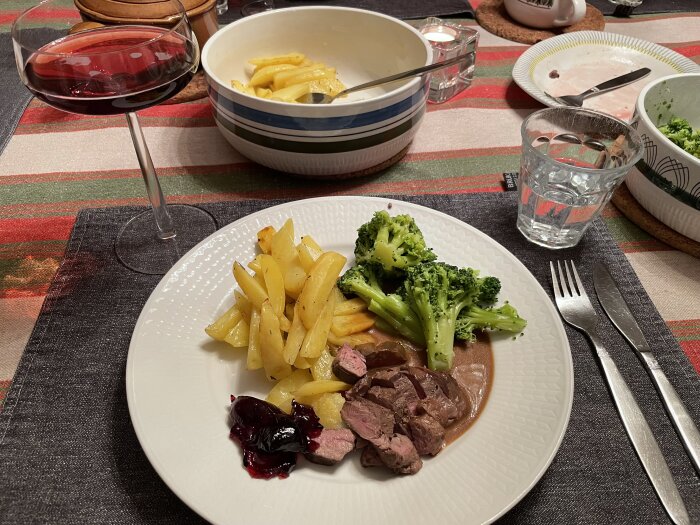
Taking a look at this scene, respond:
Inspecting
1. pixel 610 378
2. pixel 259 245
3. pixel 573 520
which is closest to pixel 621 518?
pixel 573 520

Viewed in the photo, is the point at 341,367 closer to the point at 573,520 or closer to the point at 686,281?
the point at 573,520

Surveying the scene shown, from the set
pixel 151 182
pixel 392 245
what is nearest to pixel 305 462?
pixel 392 245

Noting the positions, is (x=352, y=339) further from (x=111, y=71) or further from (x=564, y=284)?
(x=111, y=71)

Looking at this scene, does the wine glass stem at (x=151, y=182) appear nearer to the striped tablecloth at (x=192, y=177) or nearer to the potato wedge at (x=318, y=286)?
the striped tablecloth at (x=192, y=177)

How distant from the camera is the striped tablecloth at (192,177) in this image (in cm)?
169

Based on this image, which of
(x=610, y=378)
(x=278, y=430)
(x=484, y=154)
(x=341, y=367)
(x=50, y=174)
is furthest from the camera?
(x=484, y=154)

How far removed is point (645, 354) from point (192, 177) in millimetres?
1717

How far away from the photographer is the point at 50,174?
82.4 inches

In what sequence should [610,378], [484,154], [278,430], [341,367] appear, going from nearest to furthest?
[278,430] → [341,367] → [610,378] → [484,154]

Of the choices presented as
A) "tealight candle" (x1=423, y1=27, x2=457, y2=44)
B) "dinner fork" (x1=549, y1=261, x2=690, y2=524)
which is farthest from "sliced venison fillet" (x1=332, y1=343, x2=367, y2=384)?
"tealight candle" (x1=423, y1=27, x2=457, y2=44)

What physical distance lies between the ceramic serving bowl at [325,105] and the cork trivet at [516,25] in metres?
1.03

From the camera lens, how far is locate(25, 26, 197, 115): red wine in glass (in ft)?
4.58

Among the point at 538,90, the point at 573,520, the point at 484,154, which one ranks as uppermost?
the point at 538,90

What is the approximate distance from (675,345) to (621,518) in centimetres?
59
